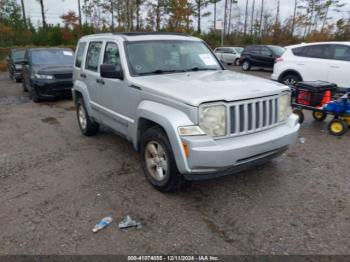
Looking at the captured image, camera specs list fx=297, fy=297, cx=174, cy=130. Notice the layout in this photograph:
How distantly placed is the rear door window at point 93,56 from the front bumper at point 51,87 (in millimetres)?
4707

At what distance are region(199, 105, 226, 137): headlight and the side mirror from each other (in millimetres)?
1602

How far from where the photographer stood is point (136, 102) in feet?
13.0

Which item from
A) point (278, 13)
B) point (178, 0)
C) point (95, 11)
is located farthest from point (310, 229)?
point (278, 13)

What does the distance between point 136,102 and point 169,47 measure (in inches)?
46.6

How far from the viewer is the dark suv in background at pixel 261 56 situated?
17.8 meters

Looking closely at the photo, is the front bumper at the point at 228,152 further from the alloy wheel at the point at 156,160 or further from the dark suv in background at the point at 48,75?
the dark suv in background at the point at 48,75

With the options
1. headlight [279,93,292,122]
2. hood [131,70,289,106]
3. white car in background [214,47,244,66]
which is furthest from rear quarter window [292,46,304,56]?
white car in background [214,47,244,66]

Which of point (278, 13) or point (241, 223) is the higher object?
point (278, 13)

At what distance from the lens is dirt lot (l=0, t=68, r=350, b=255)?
9.26 ft

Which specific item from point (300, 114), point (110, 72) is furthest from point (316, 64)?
point (110, 72)

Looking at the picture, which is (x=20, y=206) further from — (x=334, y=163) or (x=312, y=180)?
(x=334, y=163)

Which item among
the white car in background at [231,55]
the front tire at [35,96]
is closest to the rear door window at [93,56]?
the front tire at [35,96]

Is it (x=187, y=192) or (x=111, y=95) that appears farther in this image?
(x=111, y=95)

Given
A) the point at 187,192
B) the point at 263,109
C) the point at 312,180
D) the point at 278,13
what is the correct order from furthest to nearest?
the point at 278,13
the point at 312,180
the point at 187,192
the point at 263,109
